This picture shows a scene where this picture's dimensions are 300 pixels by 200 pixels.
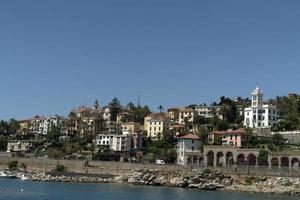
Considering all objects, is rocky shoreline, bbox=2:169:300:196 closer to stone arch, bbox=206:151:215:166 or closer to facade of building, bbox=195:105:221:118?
stone arch, bbox=206:151:215:166

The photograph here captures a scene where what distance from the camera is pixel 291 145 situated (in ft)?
299

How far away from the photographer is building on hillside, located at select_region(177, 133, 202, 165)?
90.1 metres

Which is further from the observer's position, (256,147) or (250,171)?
(256,147)

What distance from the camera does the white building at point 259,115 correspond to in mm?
107125

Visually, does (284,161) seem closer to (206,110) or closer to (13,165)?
(13,165)

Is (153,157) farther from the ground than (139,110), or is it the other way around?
(139,110)

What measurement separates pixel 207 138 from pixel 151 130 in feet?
76.5

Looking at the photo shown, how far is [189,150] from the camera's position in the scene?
92188 millimetres

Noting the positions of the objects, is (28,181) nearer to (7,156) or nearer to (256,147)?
(7,156)

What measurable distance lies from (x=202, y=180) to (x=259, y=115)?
136 feet

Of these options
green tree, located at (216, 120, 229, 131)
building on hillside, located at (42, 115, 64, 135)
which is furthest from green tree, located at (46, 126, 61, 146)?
green tree, located at (216, 120, 229, 131)

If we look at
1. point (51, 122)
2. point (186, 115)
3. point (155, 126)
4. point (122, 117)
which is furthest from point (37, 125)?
point (186, 115)

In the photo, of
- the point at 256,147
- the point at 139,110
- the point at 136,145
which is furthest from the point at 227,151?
the point at 139,110

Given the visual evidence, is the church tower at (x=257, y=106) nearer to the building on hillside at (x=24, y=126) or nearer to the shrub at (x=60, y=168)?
the shrub at (x=60, y=168)
